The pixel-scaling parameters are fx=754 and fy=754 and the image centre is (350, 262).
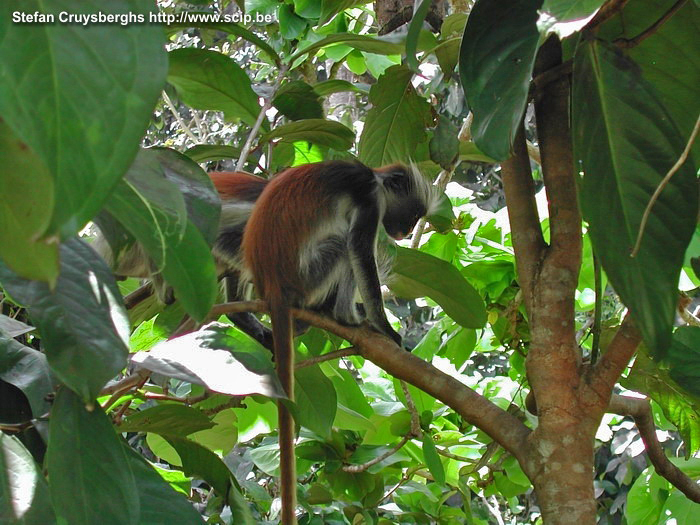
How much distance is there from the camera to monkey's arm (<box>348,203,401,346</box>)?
2.54 meters

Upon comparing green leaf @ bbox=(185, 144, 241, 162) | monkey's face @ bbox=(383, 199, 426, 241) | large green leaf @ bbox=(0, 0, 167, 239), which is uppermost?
monkey's face @ bbox=(383, 199, 426, 241)

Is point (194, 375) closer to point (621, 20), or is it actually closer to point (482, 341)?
point (621, 20)

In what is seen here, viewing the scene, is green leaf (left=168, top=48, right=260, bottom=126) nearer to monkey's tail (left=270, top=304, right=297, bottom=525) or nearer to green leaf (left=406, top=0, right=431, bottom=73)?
monkey's tail (left=270, top=304, right=297, bottom=525)

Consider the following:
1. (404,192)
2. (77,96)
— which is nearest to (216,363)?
(77,96)

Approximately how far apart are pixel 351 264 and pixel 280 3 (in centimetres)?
91

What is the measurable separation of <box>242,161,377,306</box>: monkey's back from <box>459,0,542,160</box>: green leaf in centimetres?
109

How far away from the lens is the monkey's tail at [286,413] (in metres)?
1.38

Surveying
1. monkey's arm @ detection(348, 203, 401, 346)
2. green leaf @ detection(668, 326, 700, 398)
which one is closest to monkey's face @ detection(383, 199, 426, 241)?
monkey's arm @ detection(348, 203, 401, 346)

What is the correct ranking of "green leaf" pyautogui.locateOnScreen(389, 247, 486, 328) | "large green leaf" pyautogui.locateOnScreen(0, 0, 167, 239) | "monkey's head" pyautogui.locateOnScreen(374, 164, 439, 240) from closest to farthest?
"large green leaf" pyautogui.locateOnScreen(0, 0, 167, 239)
"green leaf" pyautogui.locateOnScreen(389, 247, 486, 328)
"monkey's head" pyautogui.locateOnScreen(374, 164, 439, 240)

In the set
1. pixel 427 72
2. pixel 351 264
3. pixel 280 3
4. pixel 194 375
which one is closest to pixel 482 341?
pixel 351 264

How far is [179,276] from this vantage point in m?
0.73

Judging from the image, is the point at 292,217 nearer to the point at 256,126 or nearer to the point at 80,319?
the point at 256,126

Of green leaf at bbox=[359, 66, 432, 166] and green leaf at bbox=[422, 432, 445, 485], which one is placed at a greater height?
green leaf at bbox=[359, 66, 432, 166]

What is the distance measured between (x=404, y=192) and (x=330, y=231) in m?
0.42
